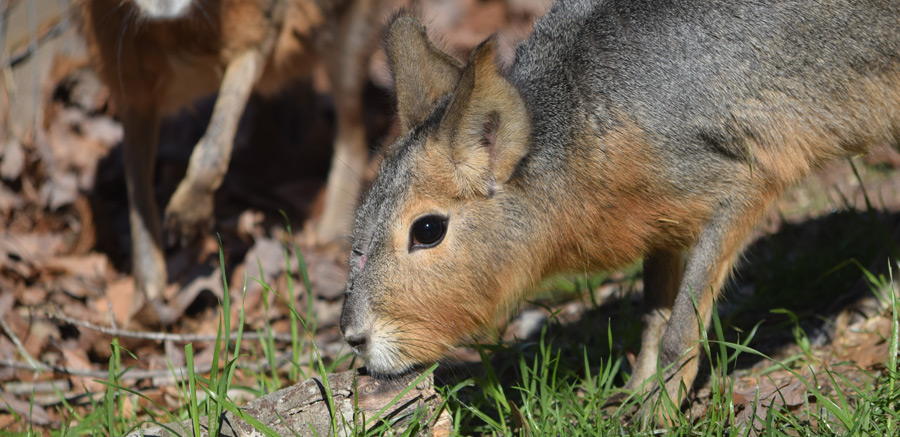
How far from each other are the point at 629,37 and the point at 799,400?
157 cm

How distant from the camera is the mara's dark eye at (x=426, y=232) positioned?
3.12 metres

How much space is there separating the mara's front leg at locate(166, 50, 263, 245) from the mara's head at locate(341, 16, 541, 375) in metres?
1.98

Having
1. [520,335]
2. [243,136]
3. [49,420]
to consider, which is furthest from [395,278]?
[243,136]

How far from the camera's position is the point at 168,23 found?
5008mm

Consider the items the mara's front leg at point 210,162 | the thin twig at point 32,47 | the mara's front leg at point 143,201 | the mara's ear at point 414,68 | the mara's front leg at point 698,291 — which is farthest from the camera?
the thin twig at point 32,47

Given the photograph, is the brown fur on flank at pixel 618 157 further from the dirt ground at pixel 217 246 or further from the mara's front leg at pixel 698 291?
the dirt ground at pixel 217 246

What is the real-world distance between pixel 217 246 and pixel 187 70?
1.20 meters

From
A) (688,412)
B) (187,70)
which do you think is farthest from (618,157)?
(187,70)

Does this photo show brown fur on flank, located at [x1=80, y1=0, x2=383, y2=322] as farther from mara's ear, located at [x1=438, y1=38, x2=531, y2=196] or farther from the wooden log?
mara's ear, located at [x1=438, y1=38, x2=531, y2=196]

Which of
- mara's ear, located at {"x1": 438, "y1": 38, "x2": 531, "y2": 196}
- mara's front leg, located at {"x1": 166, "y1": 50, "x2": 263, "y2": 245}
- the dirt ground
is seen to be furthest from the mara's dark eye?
mara's front leg, located at {"x1": 166, "y1": 50, "x2": 263, "y2": 245}

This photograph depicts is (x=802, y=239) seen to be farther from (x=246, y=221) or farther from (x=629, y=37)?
(x=246, y=221)

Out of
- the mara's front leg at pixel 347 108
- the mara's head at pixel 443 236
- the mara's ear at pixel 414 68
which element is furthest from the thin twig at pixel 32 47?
the mara's head at pixel 443 236

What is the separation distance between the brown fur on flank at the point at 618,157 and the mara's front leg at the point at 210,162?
191 centimetres

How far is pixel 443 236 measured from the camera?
10.3 ft
